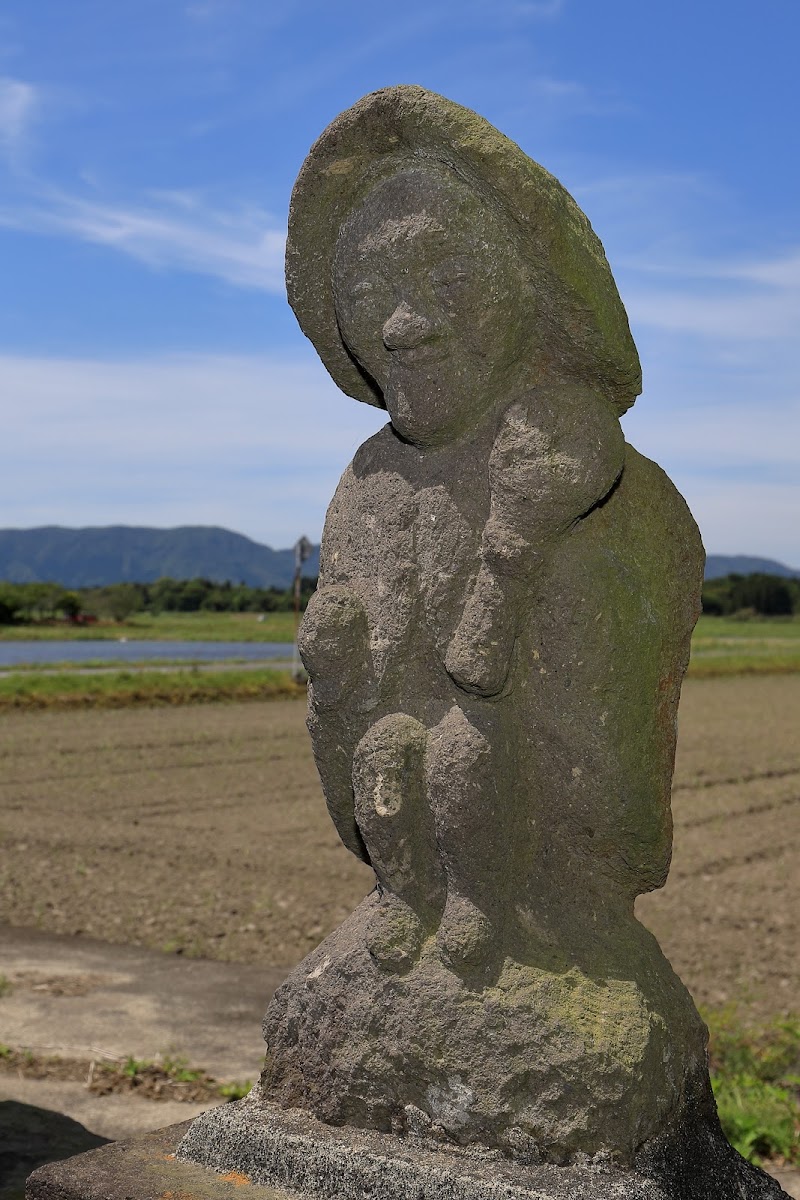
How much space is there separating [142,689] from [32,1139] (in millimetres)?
18247

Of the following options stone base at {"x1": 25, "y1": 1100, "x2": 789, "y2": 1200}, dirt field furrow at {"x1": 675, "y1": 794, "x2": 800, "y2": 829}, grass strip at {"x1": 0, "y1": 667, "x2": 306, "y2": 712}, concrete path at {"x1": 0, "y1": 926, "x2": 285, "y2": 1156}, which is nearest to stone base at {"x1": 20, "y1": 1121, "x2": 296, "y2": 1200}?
stone base at {"x1": 25, "y1": 1100, "x2": 789, "y2": 1200}

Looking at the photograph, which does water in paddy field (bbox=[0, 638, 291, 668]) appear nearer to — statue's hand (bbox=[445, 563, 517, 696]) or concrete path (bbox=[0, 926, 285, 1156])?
concrete path (bbox=[0, 926, 285, 1156])

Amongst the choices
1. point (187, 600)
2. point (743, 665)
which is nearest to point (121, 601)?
point (187, 600)

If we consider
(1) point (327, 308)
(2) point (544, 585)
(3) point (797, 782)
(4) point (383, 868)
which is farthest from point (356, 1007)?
(3) point (797, 782)

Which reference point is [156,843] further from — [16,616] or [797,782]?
[16,616]

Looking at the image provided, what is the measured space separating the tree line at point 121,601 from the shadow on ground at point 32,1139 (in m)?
72.0

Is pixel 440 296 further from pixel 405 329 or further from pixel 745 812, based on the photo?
pixel 745 812

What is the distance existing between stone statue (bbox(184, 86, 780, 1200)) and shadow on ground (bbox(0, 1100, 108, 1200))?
202cm

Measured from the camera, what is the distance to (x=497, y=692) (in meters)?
3.11

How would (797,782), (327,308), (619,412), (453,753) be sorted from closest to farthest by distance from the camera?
(453,753) → (619,412) → (327,308) → (797,782)

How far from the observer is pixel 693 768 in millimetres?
15828

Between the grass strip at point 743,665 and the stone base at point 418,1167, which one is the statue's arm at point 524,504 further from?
the grass strip at point 743,665

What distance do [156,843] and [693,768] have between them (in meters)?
7.89

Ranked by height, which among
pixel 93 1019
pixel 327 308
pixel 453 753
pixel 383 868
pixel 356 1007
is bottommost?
pixel 93 1019
